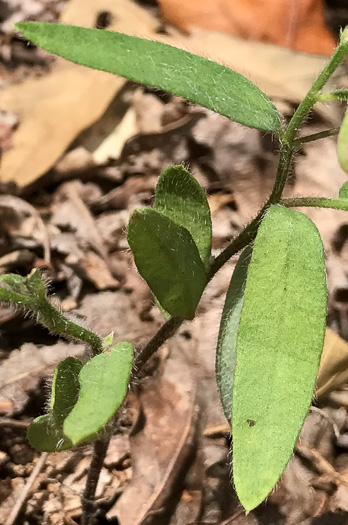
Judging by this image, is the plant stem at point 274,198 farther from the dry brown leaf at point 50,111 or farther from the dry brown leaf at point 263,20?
the dry brown leaf at point 263,20

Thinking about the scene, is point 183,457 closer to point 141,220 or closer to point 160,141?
point 141,220

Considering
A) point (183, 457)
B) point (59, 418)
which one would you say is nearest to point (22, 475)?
point (183, 457)

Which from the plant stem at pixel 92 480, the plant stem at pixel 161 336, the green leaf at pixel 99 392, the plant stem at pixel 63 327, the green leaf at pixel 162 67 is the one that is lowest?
the plant stem at pixel 92 480

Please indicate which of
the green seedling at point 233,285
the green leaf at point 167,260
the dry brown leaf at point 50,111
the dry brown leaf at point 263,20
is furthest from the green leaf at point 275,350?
the dry brown leaf at point 263,20

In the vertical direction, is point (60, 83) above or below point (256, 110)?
below

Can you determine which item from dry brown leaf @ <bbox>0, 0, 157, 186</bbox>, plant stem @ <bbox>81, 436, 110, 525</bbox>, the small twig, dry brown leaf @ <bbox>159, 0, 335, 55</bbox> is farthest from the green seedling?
dry brown leaf @ <bbox>159, 0, 335, 55</bbox>

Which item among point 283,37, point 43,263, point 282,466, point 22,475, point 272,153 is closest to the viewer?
point 282,466

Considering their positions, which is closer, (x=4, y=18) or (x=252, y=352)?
(x=252, y=352)
